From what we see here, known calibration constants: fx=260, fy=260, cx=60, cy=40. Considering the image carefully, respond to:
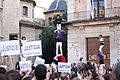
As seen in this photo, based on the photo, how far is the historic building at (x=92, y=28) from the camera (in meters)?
21.7

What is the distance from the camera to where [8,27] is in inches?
1240

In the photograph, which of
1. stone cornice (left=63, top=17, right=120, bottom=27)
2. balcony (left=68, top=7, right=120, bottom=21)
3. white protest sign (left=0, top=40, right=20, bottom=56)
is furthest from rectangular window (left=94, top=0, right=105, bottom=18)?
white protest sign (left=0, top=40, right=20, bottom=56)

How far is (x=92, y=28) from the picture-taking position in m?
22.9

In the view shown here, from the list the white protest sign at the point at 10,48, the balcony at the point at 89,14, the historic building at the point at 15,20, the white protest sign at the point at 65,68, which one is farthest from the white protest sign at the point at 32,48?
the historic building at the point at 15,20

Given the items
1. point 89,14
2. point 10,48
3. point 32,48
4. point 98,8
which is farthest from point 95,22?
point 10,48

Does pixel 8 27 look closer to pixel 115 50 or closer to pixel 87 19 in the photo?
pixel 87 19

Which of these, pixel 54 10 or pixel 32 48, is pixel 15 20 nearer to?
pixel 54 10

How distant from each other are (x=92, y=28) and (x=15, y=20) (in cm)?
1314

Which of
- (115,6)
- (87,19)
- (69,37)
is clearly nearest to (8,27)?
(69,37)

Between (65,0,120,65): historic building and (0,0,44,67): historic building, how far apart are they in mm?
6595

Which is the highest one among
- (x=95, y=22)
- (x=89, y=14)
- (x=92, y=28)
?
(x=89, y=14)

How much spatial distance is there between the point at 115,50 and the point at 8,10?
51.3ft

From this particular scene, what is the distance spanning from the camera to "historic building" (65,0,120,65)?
71.1ft

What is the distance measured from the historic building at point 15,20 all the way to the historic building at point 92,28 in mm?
6595
